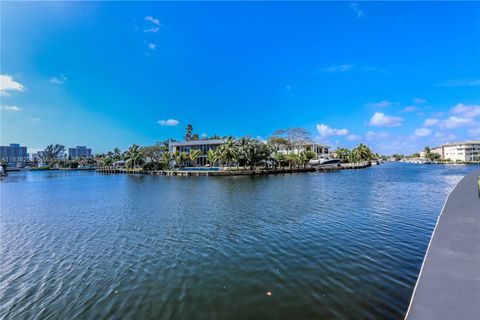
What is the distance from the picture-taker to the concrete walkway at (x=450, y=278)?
394 centimetres

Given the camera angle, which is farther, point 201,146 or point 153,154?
point 201,146

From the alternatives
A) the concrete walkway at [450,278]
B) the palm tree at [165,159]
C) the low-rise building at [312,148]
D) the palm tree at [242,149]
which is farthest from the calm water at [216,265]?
the low-rise building at [312,148]

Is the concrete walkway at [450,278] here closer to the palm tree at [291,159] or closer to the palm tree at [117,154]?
the palm tree at [291,159]

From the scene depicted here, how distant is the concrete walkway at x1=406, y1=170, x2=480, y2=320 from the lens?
3.94 m

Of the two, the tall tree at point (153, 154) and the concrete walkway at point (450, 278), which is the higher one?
the tall tree at point (153, 154)

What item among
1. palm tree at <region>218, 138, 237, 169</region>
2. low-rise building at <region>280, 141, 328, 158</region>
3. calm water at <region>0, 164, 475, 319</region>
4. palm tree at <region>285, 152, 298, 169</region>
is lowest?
calm water at <region>0, 164, 475, 319</region>

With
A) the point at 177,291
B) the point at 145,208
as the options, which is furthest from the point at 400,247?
the point at 145,208

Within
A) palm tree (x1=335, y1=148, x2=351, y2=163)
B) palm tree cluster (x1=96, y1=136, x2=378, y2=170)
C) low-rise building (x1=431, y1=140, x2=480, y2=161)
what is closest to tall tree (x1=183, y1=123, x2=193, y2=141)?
palm tree cluster (x1=96, y1=136, x2=378, y2=170)

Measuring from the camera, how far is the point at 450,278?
4977 mm

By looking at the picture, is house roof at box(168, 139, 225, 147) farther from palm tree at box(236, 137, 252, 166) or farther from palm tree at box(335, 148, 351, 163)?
palm tree at box(335, 148, 351, 163)

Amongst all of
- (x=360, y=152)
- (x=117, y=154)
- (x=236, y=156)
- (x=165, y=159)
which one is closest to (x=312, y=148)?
(x=360, y=152)

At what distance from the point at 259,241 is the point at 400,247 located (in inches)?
243

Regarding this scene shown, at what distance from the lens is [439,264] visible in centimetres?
564

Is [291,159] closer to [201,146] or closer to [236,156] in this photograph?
[236,156]
